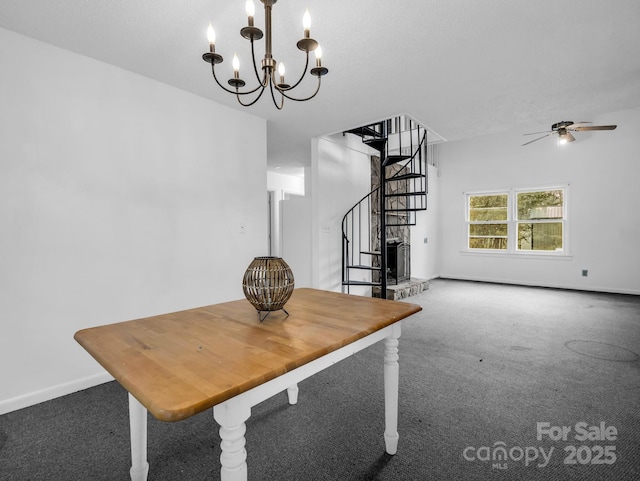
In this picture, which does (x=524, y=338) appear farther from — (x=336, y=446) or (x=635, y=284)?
(x=635, y=284)

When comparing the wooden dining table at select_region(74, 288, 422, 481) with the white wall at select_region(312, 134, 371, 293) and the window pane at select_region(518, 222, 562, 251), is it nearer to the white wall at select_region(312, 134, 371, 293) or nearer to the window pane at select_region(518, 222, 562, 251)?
the white wall at select_region(312, 134, 371, 293)

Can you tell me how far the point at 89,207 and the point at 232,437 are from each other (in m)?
2.28

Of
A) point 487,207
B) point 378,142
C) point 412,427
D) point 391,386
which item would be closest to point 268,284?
point 391,386

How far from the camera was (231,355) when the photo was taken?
104 centimetres

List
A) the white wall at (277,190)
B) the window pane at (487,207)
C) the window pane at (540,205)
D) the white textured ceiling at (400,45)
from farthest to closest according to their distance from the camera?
the white wall at (277,190)
the window pane at (487,207)
the window pane at (540,205)
the white textured ceiling at (400,45)

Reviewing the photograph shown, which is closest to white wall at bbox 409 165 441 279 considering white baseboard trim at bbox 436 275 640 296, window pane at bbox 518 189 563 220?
white baseboard trim at bbox 436 275 640 296

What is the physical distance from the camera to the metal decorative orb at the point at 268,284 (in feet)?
4.60

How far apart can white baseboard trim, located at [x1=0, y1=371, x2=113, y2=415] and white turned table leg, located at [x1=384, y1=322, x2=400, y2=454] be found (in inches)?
86.4

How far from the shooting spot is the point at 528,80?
291 cm

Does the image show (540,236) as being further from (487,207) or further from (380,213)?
(380,213)

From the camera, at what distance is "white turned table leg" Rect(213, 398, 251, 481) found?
2.91ft

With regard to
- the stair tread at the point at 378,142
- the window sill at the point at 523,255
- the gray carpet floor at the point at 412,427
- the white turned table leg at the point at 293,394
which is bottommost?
the gray carpet floor at the point at 412,427

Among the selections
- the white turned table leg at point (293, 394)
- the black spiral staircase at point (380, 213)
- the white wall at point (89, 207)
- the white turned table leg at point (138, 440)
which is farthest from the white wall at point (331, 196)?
the white turned table leg at point (138, 440)

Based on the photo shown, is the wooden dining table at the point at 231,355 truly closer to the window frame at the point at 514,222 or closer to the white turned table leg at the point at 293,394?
the white turned table leg at the point at 293,394
